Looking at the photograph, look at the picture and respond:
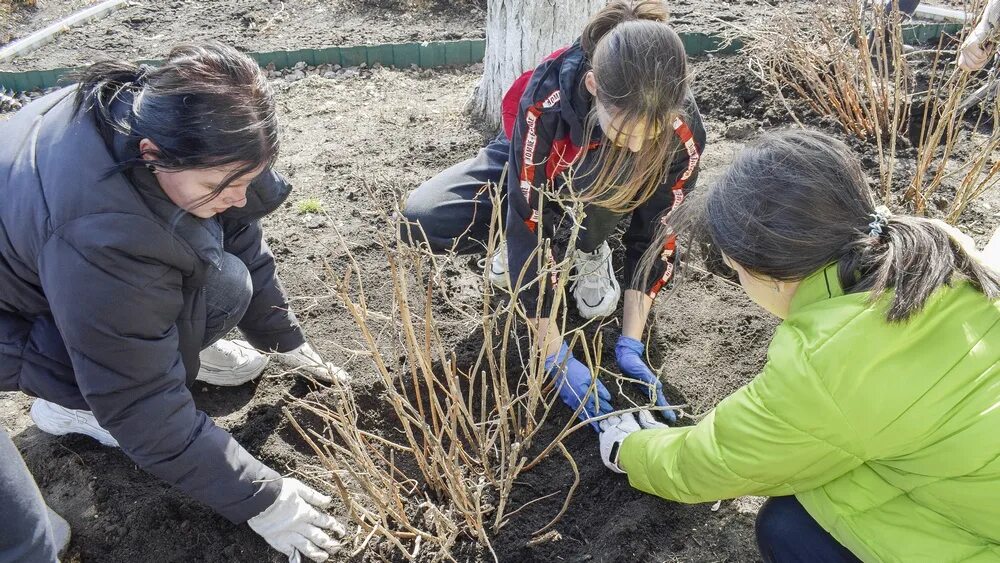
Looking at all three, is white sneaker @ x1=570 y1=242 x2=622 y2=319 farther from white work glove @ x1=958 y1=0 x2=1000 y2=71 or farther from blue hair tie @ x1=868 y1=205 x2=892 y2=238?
white work glove @ x1=958 y1=0 x2=1000 y2=71

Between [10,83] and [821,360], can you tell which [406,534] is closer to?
[821,360]

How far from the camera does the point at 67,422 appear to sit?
82.8 inches

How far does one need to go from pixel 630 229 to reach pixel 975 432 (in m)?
1.38

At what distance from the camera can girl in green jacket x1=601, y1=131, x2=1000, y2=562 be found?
128 cm

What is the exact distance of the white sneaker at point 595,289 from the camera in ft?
8.45

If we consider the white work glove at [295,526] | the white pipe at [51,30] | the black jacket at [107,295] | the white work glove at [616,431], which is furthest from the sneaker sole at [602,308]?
the white pipe at [51,30]

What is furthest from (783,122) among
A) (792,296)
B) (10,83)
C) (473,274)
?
(10,83)

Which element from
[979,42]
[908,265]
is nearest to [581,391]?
[908,265]

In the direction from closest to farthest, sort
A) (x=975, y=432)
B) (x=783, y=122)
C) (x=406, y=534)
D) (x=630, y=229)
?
(x=975, y=432), (x=406, y=534), (x=630, y=229), (x=783, y=122)

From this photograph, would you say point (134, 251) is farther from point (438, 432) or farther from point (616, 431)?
point (616, 431)

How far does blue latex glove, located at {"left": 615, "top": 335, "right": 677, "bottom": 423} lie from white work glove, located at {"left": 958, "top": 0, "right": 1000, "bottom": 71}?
72.6 inches

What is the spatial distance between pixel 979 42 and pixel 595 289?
1.89m

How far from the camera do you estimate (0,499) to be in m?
1.32

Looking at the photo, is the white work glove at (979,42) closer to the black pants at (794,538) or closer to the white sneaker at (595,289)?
the white sneaker at (595,289)
